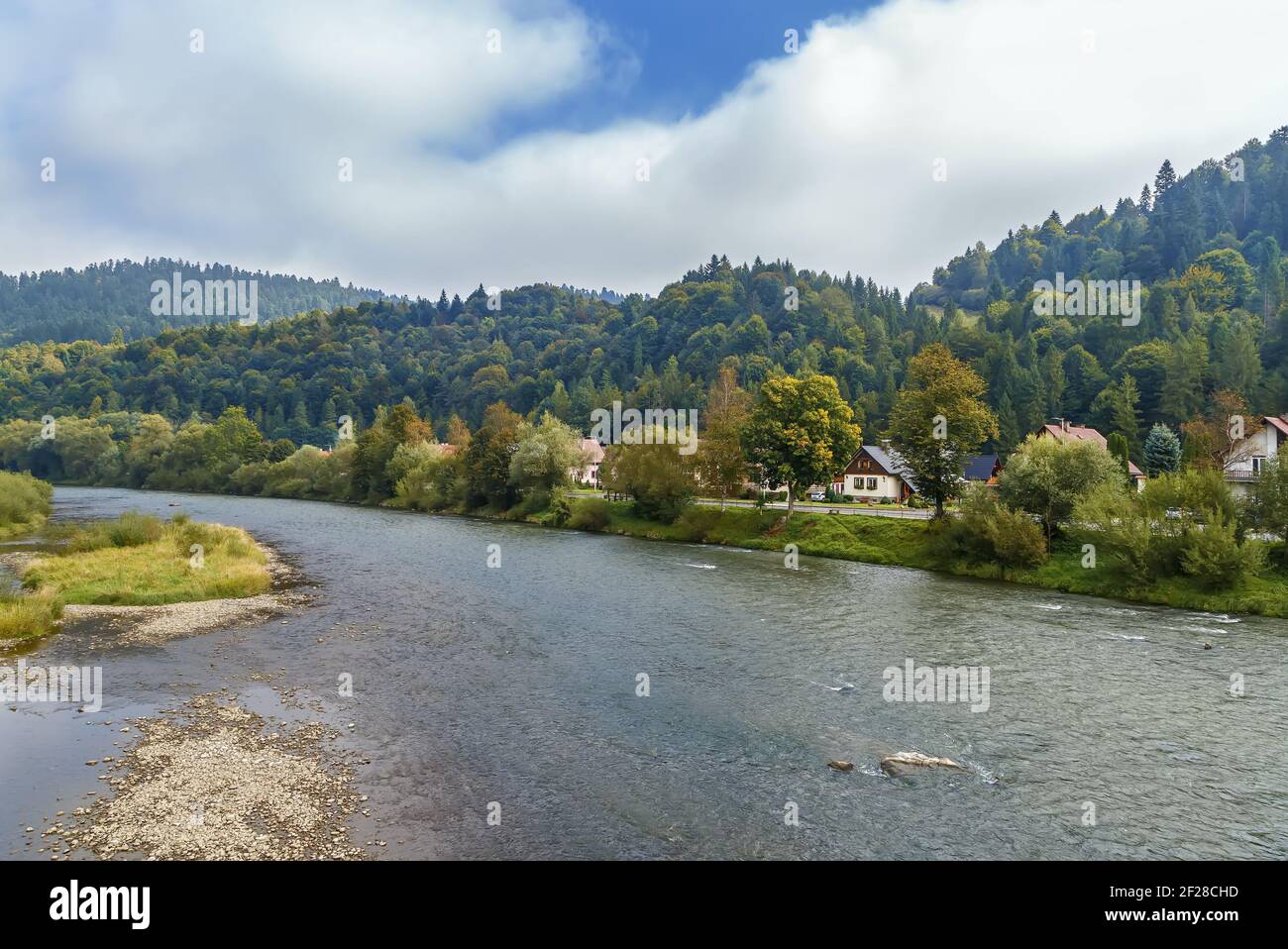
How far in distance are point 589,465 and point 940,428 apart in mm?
55126

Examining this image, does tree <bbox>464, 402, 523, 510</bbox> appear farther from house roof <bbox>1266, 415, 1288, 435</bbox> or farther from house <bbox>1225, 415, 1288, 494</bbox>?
house roof <bbox>1266, 415, 1288, 435</bbox>

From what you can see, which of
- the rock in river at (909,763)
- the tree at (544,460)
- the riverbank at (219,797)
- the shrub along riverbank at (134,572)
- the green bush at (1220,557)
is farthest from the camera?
the tree at (544,460)

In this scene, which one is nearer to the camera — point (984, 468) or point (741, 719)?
point (741, 719)

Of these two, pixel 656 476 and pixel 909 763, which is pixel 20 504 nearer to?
pixel 656 476

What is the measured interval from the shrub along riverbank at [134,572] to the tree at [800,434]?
42255mm

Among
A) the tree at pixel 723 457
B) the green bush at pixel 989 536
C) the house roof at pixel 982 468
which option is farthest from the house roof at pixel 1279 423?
the tree at pixel 723 457

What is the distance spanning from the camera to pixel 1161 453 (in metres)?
79.3

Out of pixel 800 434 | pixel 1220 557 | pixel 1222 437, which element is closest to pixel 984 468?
pixel 1222 437

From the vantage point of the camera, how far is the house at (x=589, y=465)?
3622 inches

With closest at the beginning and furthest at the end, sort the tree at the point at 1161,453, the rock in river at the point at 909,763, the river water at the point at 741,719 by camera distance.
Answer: the river water at the point at 741,719 < the rock in river at the point at 909,763 < the tree at the point at 1161,453

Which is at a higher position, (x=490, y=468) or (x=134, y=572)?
(x=490, y=468)

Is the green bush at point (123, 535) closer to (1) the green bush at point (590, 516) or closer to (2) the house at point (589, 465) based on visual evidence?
(1) the green bush at point (590, 516)

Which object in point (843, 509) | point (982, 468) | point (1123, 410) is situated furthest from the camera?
point (1123, 410)

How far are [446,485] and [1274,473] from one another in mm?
84666
